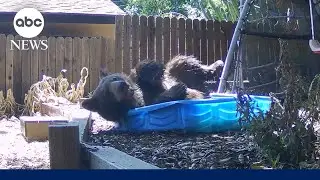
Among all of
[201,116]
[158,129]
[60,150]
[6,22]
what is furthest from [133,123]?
[6,22]

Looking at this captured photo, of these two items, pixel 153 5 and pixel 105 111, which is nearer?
pixel 105 111

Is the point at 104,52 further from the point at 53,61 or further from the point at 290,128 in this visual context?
the point at 290,128

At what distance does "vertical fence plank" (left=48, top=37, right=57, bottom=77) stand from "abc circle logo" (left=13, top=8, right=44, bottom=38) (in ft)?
7.15

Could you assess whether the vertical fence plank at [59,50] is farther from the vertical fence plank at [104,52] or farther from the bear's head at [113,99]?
the bear's head at [113,99]

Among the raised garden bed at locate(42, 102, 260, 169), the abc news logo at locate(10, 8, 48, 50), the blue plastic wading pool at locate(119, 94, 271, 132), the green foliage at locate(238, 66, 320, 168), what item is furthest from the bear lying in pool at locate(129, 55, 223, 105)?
the abc news logo at locate(10, 8, 48, 50)

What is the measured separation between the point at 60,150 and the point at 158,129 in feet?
4.19

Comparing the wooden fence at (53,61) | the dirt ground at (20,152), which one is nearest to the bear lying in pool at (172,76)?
the dirt ground at (20,152)

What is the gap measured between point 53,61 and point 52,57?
2.7 inches

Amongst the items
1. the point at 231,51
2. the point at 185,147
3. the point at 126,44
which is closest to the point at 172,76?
the point at 231,51

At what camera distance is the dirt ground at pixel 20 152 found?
4.49 metres

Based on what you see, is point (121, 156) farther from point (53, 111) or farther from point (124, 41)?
point (124, 41)

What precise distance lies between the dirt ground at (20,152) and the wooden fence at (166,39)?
125 inches

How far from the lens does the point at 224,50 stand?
1002cm

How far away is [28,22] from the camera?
1184 centimetres
